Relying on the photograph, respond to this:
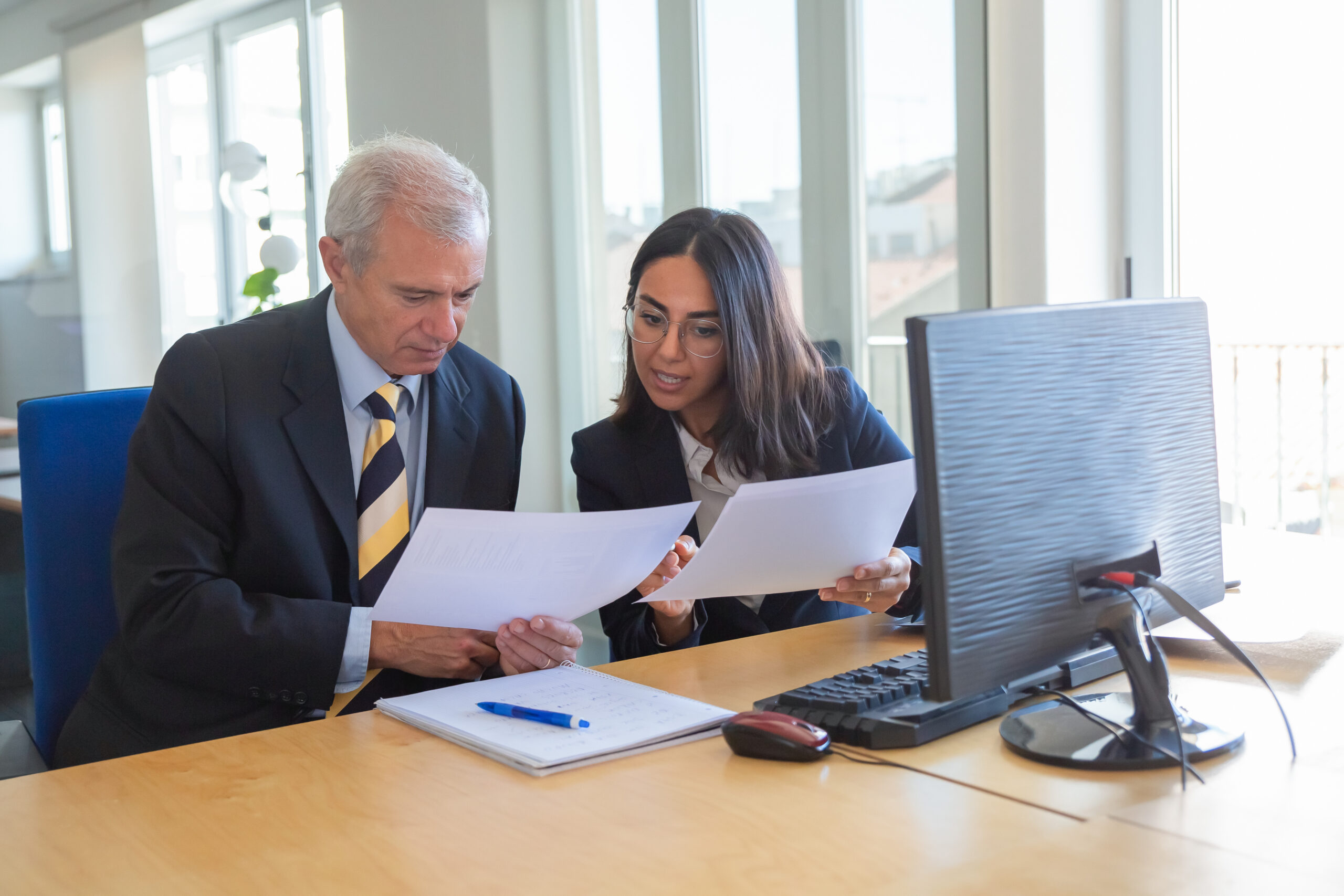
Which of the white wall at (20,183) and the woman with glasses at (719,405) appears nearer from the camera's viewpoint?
the woman with glasses at (719,405)

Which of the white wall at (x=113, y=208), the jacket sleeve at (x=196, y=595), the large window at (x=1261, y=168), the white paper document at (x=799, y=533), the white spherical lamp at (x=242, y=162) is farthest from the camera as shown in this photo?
the white spherical lamp at (x=242, y=162)

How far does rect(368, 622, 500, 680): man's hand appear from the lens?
4.33 ft

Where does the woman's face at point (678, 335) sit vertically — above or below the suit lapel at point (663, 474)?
above

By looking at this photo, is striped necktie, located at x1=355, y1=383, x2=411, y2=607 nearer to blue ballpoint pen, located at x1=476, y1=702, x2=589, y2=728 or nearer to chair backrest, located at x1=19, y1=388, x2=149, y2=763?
chair backrest, located at x1=19, y1=388, x2=149, y2=763

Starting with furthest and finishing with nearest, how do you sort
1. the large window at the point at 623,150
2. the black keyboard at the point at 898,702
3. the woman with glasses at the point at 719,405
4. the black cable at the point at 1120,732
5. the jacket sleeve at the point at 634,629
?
the large window at the point at 623,150
the woman with glasses at the point at 719,405
the jacket sleeve at the point at 634,629
the black keyboard at the point at 898,702
the black cable at the point at 1120,732

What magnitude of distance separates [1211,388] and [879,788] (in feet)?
1.56

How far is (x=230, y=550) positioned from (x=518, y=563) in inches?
20.2

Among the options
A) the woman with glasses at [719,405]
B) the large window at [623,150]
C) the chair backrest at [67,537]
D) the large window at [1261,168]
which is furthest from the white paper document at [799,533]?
the large window at [623,150]

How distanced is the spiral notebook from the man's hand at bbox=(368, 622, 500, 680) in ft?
0.49

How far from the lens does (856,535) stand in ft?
4.11

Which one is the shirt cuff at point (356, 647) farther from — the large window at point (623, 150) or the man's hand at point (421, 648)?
the large window at point (623, 150)

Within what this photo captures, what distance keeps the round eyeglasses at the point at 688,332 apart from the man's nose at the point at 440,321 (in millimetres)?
318

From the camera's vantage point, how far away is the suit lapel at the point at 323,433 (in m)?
1.41

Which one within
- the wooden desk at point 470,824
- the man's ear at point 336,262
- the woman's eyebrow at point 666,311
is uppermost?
the man's ear at point 336,262
